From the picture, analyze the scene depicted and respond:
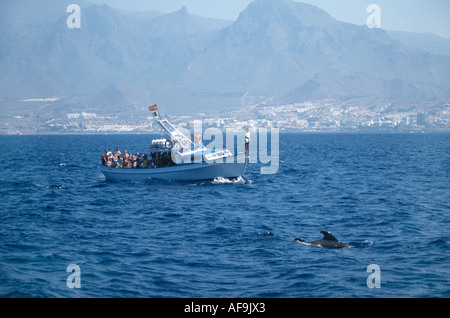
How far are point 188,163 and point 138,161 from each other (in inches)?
243

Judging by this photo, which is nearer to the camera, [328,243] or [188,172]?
[328,243]

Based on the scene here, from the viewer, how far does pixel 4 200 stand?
133 feet

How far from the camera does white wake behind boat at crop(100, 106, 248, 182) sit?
47.8m

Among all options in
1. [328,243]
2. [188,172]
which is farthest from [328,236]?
[188,172]

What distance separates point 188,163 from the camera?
47906 millimetres

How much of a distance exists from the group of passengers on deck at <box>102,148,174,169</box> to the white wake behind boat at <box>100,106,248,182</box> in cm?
28

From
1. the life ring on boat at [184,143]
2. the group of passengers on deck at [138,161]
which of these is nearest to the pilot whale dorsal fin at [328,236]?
the life ring on boat at [184,143]

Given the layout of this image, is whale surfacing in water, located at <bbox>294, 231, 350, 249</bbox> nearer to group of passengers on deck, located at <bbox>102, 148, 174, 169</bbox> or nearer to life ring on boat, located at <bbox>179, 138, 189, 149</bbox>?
life ring on boat, located at <bbox>179, 138, 189, 149</bbox>

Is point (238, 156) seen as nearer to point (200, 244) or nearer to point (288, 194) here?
point (288, 194)

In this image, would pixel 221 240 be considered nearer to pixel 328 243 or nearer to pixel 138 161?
pixel 328 243

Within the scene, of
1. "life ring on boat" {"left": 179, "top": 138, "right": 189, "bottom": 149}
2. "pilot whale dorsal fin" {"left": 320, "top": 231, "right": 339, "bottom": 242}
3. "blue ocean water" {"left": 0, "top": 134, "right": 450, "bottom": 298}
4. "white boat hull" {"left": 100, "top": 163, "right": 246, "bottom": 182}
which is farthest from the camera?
"life ring on boat" {"left": 179, "top": 138, "right": 189, "bottom": 149}

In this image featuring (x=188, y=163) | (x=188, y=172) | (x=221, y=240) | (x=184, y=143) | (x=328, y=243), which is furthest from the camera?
(x=184, y=143)

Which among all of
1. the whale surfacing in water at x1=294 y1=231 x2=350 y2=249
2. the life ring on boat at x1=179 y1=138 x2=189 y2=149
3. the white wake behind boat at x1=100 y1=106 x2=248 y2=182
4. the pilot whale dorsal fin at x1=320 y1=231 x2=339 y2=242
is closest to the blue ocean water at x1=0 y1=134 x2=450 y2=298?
the whale surfacing in water at x1=294 y1=231 x2=350 y2=249
